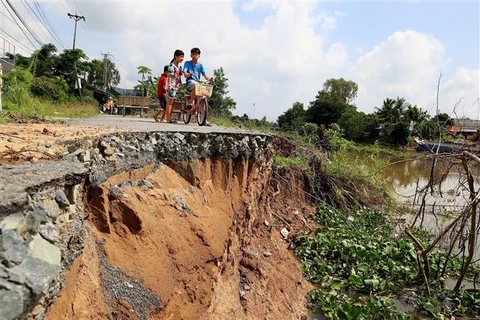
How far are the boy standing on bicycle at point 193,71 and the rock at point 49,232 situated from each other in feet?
21.2

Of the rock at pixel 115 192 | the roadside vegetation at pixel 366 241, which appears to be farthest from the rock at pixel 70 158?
the roadside vegetation at pixel 366 241

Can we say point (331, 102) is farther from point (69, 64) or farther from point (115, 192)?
point (115, 192)

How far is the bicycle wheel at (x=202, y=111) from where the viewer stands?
830cm

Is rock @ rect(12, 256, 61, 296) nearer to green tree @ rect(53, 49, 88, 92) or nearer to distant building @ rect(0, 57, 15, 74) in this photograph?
distant building @ rect(0, 57, 15, 74)

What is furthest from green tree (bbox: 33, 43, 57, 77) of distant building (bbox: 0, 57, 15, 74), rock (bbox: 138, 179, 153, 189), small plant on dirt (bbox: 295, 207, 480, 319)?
rock (bbox: 138, 179, 153, 189)

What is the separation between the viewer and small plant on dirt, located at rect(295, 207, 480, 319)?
6367 mm

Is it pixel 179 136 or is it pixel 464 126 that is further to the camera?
pixel 464 126

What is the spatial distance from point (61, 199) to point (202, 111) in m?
6.32

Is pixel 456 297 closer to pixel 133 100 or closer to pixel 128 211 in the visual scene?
pixel 128 211

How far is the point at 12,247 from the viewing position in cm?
157

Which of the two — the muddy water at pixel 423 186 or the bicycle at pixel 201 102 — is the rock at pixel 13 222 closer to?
the muddy water at pixel 423 186

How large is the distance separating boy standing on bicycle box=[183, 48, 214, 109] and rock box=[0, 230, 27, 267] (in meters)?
6.84

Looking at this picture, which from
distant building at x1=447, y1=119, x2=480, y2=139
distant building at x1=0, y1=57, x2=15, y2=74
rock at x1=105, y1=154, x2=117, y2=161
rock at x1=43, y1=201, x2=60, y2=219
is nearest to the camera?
rock at x1=43, y1=201, x2=60, y2=219

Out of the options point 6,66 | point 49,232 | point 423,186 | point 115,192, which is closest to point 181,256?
point 115,192
